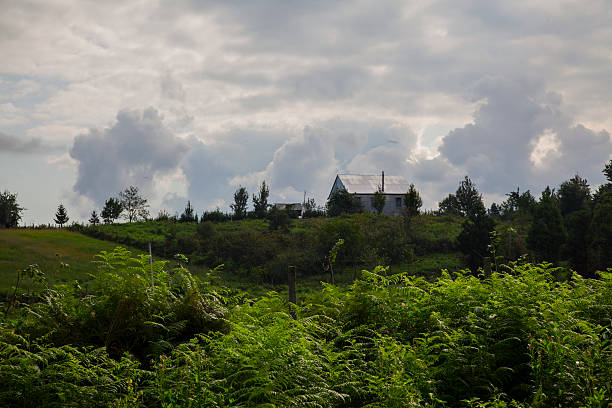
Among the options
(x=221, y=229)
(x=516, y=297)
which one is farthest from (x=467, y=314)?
(x=221, y=229)

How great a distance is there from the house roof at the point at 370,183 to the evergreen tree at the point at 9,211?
37.7 metres

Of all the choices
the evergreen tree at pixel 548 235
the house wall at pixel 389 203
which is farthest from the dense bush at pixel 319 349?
the house wall at pixel 389 203

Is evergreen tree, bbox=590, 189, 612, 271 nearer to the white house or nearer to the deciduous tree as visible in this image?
the deciduous tree

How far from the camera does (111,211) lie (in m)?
53.2

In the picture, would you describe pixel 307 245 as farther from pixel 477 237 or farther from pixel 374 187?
pixel 374 187

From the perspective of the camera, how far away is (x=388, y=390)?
441cm

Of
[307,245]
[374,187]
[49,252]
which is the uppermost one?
[374,187]

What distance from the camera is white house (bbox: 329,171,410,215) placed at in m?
63.1

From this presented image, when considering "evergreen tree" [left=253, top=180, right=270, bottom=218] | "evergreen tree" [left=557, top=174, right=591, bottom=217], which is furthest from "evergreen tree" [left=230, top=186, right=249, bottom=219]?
"evergreen tree" [left=557, top=174, right=591, bottom=217]

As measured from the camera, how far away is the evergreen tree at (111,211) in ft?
173

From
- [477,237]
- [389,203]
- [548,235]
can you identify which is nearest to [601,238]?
[548,235]

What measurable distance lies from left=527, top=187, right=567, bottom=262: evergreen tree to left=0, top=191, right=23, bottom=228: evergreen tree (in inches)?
1867

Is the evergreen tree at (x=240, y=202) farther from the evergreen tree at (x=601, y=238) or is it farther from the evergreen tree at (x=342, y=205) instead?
the evergreen tree at (x=601, y=238)

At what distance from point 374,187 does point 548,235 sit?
36451 mm
